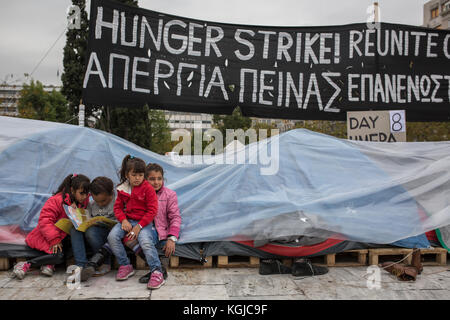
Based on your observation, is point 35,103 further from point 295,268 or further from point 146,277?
point 295,268

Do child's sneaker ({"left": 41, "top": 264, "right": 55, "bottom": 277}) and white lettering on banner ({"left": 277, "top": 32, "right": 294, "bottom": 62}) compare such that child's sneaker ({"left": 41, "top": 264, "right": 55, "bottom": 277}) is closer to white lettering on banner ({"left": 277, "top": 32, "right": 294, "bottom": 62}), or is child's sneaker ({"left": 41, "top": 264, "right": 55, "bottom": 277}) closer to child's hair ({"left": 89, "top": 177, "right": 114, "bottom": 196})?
child's hair ({"left": 89, "top": 177, "right": 114, "bottom": 196})

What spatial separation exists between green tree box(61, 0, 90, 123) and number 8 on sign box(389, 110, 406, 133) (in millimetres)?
13762

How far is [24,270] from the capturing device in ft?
9.63

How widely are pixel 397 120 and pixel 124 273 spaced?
376 centimetres

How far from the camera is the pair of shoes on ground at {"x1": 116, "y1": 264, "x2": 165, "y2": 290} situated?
2.73 metres

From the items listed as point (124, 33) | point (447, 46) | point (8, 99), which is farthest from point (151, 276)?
point (8, 99)

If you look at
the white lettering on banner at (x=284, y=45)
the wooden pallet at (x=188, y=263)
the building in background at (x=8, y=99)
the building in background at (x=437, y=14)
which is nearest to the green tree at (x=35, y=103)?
the building in background at (x=8, y=99)

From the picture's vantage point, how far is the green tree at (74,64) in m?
15.0

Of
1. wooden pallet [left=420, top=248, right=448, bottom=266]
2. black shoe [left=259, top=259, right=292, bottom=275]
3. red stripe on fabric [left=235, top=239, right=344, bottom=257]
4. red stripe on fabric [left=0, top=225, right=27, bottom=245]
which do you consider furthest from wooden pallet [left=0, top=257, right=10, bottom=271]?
wooden pallet [left=420, top=248, right=448, bottom=266]

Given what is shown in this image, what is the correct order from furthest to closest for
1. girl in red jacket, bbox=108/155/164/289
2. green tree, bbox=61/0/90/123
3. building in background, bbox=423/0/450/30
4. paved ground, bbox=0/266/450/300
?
building in background, bbox=423/0/450/30 < green tree, bbox=61/0/90/123 < girl in red jacket, bbox=108/155/164/289 < paved ground, bbox=0/266/450/300

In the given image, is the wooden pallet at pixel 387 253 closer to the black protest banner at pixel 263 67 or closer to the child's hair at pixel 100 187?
the black protest banner at pixel 263 67

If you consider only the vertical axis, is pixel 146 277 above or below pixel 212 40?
below
